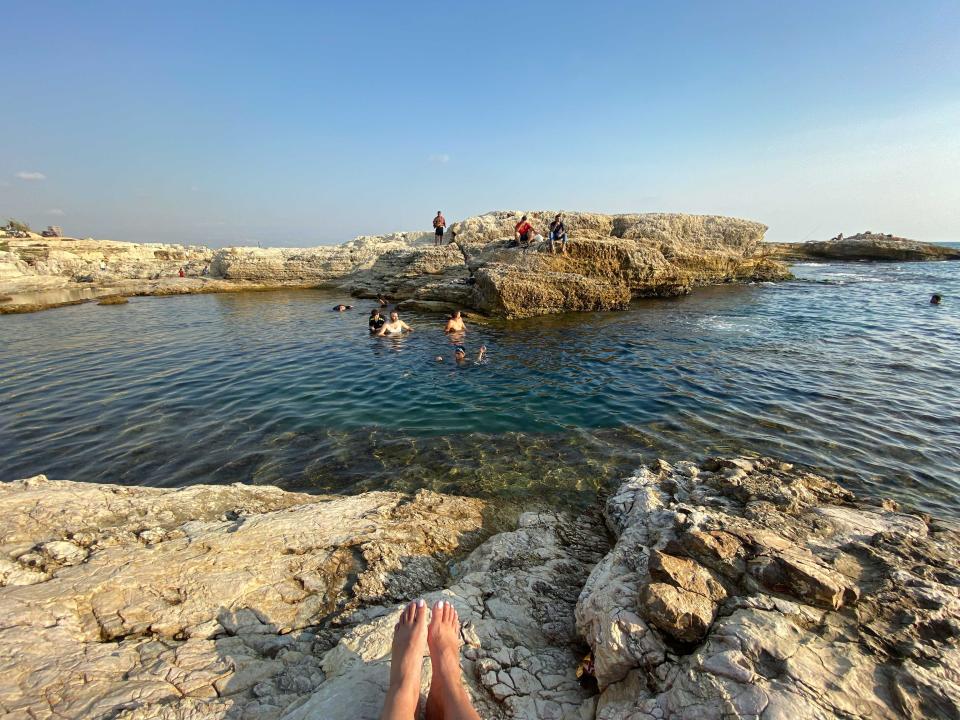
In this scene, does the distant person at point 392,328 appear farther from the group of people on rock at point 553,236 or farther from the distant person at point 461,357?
the group of people on rock at point 553,236

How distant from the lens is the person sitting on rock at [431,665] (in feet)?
7.27

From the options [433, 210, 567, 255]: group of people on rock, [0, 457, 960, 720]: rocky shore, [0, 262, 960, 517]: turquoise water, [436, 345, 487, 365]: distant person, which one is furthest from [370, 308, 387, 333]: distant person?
[0, 457, 960, 720]: rocky shore

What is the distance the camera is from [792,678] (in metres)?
2.03

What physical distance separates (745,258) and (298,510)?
3693cm

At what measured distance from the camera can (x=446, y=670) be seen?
245 centimetres

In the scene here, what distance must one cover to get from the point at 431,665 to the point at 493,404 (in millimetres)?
6197

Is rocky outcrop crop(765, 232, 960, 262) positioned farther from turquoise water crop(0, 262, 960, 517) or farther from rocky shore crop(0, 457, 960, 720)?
rocky shore crop(0, 457, 960, 720)

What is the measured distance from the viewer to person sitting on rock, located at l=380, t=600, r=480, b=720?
2215mm

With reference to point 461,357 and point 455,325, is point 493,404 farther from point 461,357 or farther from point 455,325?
point 455,325

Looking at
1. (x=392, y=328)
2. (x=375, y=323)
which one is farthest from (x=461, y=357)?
(x=375, y=323)

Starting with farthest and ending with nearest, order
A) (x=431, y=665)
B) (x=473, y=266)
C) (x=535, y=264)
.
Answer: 1. (x=473, y=266)
2. (x=535, y=264)
3. (x=431, y=665)

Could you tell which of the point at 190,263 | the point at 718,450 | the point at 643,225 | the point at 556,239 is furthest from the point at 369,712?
the point at 190,263

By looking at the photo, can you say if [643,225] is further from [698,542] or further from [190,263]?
[190,263]

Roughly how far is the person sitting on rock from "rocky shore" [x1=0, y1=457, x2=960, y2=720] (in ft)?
0.47
